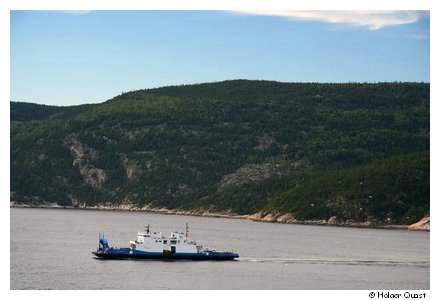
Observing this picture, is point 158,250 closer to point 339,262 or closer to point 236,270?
point 236,270

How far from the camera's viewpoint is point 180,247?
161 m

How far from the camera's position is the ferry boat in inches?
Answer: 6235

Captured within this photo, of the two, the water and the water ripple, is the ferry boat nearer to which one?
the water

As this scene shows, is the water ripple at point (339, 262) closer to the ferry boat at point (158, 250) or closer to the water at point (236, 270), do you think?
the water at point (236, 270)

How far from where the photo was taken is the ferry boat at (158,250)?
158375 millimetres

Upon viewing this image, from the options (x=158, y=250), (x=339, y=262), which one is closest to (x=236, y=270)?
(x=158, y=250)

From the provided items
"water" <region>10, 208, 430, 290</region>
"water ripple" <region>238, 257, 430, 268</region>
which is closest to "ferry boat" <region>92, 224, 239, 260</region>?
"water" <region>10, 208, 430, 290</region>

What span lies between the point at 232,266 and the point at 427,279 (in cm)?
2532

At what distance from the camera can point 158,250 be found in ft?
525
